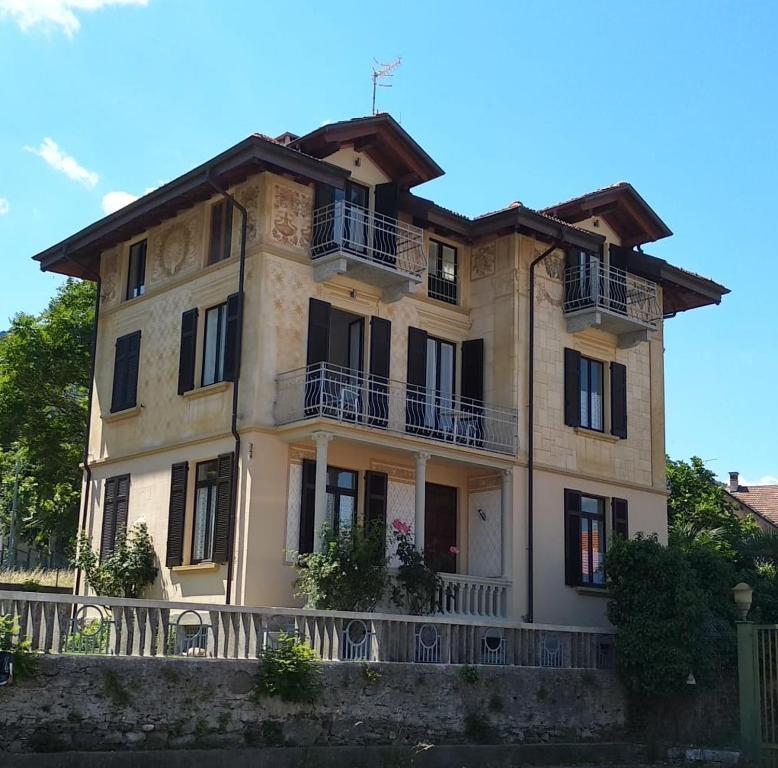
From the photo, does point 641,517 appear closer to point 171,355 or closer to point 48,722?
point 171,355

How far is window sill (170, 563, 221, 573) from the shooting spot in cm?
2198

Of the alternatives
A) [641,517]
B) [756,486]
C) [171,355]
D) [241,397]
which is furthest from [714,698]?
[756,486]

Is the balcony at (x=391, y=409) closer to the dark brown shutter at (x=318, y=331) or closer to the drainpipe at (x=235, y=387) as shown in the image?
the dark brown shutter at (x=318, y=331)

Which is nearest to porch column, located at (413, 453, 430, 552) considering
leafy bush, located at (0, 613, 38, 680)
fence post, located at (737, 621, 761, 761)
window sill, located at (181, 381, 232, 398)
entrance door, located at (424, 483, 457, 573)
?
entrance door, located at (424, 483, 457, 573)

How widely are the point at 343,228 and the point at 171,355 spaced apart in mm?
4577

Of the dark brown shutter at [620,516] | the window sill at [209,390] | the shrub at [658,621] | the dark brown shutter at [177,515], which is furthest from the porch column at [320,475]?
the dark brown shutter at [620,516]

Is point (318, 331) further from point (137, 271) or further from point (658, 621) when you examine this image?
point (658, 621)

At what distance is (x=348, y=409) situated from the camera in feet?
74.9

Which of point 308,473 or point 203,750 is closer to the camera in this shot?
point 203,750

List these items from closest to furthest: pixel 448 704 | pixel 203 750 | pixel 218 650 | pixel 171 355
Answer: pixel 203 750 → pixel 218 650 → pixel 448 704 → pixel 171 355

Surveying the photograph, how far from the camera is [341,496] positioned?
2331 cm

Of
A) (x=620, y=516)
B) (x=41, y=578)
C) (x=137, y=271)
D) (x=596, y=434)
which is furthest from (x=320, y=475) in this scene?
(x=41, y=578)

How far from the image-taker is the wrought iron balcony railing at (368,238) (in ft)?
76.1

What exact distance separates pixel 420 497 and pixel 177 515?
4752 mm
